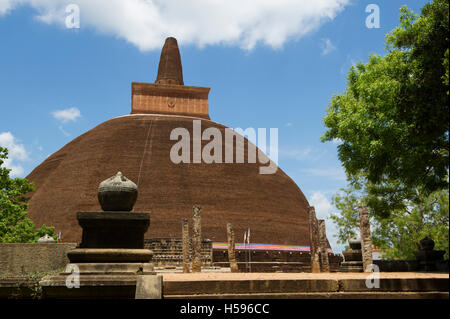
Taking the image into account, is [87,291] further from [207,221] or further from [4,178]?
[207,221]

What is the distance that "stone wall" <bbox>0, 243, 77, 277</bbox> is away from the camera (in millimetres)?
9211

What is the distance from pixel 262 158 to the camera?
43.5 metres

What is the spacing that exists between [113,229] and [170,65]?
4719cm

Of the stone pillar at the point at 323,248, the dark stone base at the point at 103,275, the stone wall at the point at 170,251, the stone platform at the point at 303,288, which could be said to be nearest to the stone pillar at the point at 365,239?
the stone pillar at the point at 323,248

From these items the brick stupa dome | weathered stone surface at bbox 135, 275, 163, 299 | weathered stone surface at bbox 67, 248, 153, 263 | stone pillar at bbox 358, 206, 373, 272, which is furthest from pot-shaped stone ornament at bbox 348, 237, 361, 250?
the brick stupa dome

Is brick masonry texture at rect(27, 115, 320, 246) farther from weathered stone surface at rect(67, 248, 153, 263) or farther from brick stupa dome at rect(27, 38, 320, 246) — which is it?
Answer: weathered stone surface at rect(67, 248, 153, 263)

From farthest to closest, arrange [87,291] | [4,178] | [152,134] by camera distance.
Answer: [152,134] < [4,178] < [87,291]

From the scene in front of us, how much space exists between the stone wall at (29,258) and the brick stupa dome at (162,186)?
22438 millimetres

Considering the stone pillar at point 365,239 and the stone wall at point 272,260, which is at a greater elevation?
the stone pillar at point 365,239

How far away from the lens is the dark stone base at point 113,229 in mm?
5602

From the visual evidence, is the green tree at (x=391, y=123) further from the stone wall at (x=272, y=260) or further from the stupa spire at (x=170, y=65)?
the stupa spire at (x=170, y=65)

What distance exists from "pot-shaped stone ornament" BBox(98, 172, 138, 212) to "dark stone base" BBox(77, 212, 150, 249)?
165 millimetres
